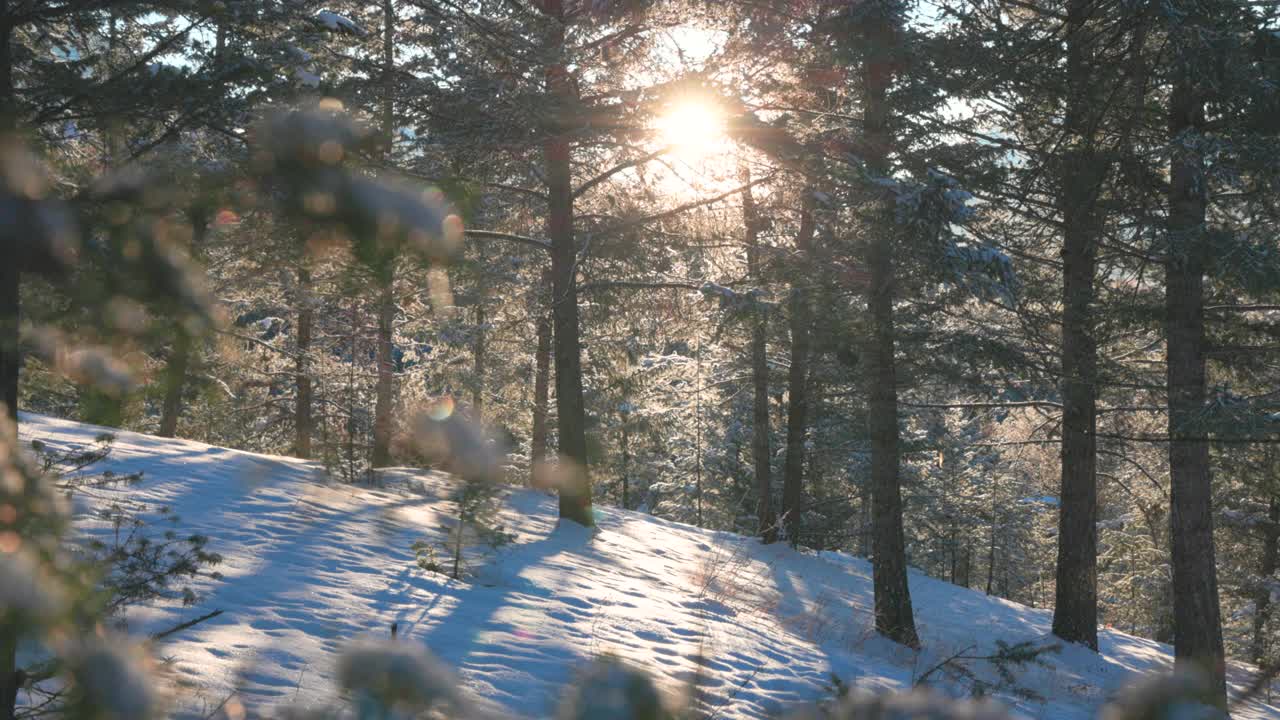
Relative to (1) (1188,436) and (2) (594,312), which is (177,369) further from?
(2) (594,312)

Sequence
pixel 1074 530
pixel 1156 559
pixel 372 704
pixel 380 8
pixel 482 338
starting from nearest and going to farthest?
pixel 372 704 → pixel 1074 530 → pixel 380 8 → pixel 482 338 → pixel 1156 559

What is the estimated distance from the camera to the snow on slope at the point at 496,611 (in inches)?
185

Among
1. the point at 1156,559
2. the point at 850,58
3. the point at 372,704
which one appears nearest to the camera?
the point at 372,704

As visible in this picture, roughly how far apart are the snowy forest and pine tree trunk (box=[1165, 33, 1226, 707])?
0.05 m

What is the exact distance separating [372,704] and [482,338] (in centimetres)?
2205

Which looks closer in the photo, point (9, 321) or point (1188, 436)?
point (9, 321)

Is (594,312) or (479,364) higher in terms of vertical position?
(594,312)

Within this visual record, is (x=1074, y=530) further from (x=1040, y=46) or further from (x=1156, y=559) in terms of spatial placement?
(x=1156, y=559)

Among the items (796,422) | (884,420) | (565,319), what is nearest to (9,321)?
(884,420)

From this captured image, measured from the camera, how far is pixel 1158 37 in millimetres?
9062

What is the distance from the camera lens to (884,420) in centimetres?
1066

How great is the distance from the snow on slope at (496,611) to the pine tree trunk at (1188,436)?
54.6 inches

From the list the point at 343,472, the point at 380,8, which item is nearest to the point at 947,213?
the point at 343,472

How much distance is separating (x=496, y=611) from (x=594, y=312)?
340 inches
